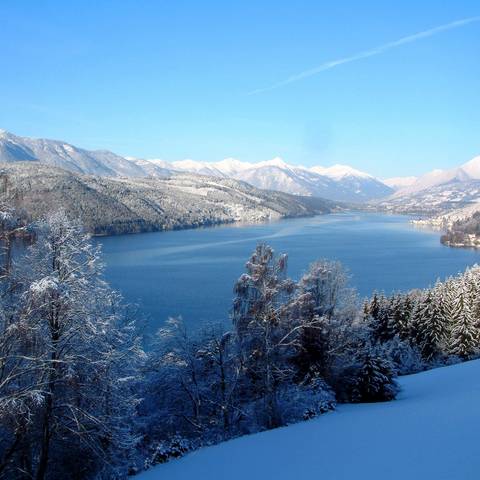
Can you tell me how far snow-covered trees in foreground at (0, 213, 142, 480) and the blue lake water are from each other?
21835 millimetres

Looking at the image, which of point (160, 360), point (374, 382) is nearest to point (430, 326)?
point (374, 382)

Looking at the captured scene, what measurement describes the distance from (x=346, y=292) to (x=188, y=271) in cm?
4103

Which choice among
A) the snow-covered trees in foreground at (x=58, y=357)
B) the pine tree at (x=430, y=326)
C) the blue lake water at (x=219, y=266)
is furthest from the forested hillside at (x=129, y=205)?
the snow-covered trees in foreground at (x=58, y=357)

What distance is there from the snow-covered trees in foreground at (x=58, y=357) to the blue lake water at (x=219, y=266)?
21835 millimetres

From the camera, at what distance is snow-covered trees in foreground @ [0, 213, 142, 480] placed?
6.00m

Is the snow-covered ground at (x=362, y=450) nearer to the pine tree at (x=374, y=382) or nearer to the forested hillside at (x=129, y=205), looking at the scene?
the pine tree at (x=374, y=382)

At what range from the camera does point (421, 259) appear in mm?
72625

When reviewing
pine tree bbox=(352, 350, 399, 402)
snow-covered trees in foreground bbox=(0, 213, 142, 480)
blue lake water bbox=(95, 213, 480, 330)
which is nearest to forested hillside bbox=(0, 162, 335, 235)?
blue lake water bbox=(95, 213, 480, 330)

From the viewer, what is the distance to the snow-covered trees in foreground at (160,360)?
20.5 feet

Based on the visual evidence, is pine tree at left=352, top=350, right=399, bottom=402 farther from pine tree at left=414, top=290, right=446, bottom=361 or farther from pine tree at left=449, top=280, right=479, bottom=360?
pine tree at left=414, top=290, right=446, bottom=361

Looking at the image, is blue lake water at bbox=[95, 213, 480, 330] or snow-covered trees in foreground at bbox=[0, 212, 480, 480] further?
blue lake water at bbox=[95, 213, 480, 330]

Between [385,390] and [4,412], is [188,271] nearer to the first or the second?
[385,390]

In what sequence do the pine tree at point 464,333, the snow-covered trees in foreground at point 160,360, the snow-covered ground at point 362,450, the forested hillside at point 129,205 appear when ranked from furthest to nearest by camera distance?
the forested hillside at point 129,205 < the pine tree at point 464,333 < the snow-covered ground at point 362,450 < the snow-covered trees in foreground at point 160,360

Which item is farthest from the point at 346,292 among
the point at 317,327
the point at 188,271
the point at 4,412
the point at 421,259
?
the point at 421,259
